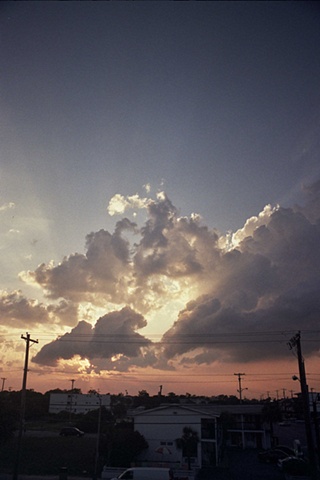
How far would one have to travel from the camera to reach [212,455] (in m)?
52.6

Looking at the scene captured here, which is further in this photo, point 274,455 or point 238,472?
point 274,455

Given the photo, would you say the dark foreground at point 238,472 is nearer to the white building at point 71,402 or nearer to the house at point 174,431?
the house at point 174,431

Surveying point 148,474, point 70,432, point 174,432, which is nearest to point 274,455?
point 174,432

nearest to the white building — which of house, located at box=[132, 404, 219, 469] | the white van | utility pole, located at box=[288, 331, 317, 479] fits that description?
house, located at box=[132, 404, 219, 469]

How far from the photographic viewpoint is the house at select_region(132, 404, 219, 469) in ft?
163

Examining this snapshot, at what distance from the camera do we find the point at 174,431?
2015 inches

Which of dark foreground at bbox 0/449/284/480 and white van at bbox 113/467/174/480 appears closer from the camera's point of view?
Answer: white van at bbox 113/467/174/480

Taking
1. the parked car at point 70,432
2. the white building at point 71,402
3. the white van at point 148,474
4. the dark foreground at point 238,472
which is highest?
the white building at point 71,402

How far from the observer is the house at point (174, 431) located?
49.7m

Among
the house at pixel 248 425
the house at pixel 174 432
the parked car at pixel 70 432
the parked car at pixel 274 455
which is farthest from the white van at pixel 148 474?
the parked car at pixel 70 432

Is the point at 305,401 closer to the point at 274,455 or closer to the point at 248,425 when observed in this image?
the point at 274,455

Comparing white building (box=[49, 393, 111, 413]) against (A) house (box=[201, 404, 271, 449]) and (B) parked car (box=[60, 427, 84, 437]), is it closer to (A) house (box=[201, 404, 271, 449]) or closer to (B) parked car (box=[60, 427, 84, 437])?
(B) parked car (box=[60, 427, 84, 437])

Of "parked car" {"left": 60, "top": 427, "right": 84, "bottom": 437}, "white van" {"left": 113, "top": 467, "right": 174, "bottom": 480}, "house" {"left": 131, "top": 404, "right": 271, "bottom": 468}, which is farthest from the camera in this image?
"parked car" {"left": 60, "top": 427, "right": 84, "bottom": 437}

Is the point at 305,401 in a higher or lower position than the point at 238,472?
higher
